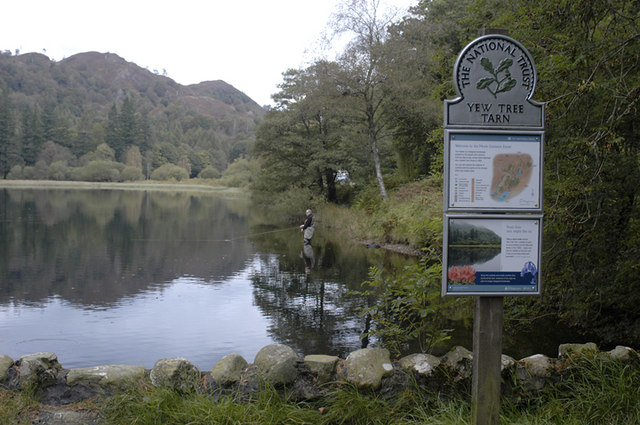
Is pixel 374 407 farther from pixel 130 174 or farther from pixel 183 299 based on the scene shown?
pixel 130 174

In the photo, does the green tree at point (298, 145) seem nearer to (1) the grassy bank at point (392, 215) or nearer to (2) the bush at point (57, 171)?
(1) the grassy bank at point (392, 215)

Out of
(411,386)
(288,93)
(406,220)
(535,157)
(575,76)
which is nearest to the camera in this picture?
(535,157)

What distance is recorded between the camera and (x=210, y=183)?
101m

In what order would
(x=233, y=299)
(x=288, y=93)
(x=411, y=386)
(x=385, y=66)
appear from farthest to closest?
(x=288, y=93)
(x=385, y=66)
(x=233, y=299)
(x=411, y=386)

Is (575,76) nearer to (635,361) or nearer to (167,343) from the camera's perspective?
(635,361)

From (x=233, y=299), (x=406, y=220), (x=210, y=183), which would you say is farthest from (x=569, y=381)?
(x=210, y=183)

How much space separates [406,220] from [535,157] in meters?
16.4

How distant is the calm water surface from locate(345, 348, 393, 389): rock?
303 cm

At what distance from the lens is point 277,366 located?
14.1ft

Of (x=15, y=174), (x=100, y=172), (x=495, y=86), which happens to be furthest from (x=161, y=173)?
(x=495, y=86)

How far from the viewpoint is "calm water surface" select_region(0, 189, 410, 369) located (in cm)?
789

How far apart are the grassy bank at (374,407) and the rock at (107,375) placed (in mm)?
239

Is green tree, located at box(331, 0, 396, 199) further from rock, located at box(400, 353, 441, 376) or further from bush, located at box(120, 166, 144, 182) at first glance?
bush, located at box(120, 166, 144, 182)

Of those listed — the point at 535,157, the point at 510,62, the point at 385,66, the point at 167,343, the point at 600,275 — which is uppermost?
the point at 385,66
